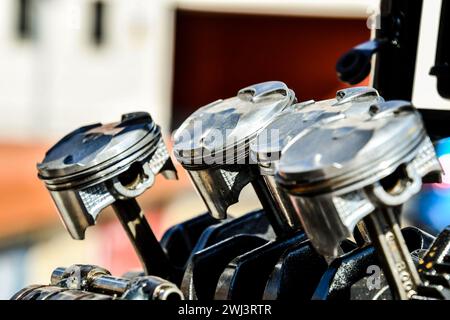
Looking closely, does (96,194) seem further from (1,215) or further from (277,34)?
(277,34)

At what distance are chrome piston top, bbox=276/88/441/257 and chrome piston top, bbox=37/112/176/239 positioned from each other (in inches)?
13.3

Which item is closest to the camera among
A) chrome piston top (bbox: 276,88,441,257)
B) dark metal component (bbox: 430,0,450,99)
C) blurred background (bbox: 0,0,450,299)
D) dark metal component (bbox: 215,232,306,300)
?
chrome piston top (bbox: 276,88,441,257)

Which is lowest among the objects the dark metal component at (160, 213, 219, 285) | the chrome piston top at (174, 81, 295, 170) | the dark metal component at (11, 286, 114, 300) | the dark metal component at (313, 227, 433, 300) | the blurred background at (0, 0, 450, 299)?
the blurred background at (0, 0, 450, 299)

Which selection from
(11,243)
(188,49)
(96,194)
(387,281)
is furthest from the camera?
(188,49)

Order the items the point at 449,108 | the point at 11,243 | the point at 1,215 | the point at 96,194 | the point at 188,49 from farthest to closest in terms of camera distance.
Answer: the point at 188,49 < the point at 1,215 < the point at 11,243 < the point at 449,108 < the point at 96,194

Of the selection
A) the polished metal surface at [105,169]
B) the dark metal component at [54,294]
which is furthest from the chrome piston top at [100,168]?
the dark metal component at [54,294]

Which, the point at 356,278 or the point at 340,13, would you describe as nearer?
the point at 356,278

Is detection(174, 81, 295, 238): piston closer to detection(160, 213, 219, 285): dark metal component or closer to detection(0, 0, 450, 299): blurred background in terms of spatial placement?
detection(160, 213, 219, 285): dark metal component

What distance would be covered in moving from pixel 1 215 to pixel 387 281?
6346 millimetres

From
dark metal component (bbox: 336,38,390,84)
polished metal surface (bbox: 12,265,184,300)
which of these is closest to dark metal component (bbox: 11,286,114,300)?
polished metal surface (bbox: 12,265,184,300)

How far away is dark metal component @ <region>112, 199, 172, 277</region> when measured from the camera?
1.32 m

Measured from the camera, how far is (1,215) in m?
6.98

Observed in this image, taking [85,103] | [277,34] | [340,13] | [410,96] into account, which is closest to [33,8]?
[85,103]

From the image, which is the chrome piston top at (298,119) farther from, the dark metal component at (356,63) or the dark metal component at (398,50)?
the dark metal component at (398,50)
